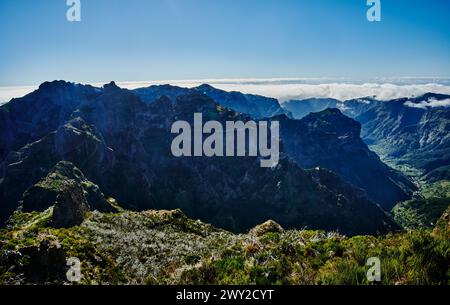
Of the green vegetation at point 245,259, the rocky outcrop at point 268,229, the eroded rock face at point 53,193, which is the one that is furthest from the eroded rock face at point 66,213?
the eroded rock face at point 53,193

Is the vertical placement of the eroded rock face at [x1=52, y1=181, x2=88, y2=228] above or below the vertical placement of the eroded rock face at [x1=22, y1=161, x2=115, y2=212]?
above

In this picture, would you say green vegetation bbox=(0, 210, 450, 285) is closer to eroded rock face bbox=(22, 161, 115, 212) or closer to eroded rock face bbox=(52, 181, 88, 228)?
eroded rock face bbox=(52, 181, 88, 228)

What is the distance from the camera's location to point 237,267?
63.4 ft

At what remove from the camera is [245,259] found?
2166cm

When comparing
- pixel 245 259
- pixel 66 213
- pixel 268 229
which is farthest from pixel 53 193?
pixel 245 259

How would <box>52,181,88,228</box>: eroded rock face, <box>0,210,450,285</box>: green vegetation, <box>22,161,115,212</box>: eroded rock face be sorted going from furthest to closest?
<box>22,161,115,212</box>: eroded rock face, <box>52,181,88,228</box>: eroded rock face, <box>0,210,450,285</box>: green vegetation

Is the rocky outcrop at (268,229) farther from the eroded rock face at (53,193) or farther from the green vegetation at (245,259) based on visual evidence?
the eroded rock face at (53,193)

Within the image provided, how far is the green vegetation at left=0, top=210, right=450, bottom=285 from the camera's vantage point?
14.8 m

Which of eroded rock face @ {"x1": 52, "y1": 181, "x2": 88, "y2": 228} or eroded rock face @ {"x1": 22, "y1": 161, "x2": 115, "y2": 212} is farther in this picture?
eroded rock face @ {"x1": 22, "y1": 161, "x2": 115, "y2": 212}

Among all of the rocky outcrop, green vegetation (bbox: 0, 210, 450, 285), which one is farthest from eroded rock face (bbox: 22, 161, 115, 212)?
the rocky outcrop

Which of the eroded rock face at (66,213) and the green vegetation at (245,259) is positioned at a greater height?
the green vegetation at (245,259)

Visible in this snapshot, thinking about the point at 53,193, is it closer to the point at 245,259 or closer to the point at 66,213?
the point at 66,213

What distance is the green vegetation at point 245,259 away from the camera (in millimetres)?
14758

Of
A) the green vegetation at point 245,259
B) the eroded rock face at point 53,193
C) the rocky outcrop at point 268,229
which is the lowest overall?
the eroded rock face at point 53,193
